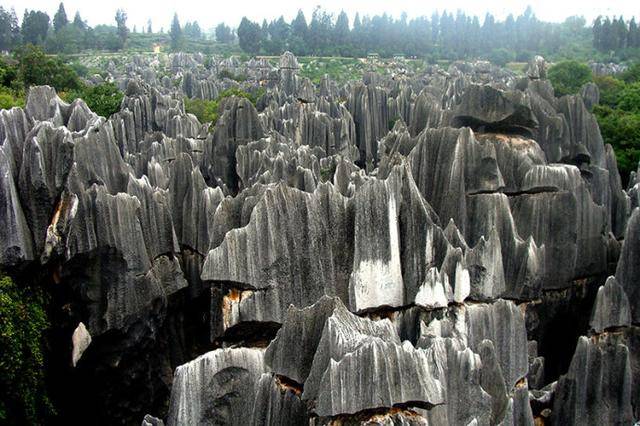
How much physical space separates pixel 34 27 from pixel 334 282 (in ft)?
310

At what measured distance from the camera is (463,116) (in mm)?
18938

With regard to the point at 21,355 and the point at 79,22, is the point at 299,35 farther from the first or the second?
the point at 21,355

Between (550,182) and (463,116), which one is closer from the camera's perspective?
(550,182)

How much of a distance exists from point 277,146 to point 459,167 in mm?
9836

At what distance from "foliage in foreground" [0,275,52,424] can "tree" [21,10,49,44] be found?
295 ft

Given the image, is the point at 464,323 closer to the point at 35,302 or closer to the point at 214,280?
the point at 214,280

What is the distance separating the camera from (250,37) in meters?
110

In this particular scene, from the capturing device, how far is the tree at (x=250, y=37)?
361 ft

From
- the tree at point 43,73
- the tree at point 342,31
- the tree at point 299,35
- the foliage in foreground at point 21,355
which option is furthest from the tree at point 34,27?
the foliage in foreground at point 21,355

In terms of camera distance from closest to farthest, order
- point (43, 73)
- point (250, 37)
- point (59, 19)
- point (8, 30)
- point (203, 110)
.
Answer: point (43, 73)
point (203, 110)
point (8, 30)
point (59, 19)
point (250, 37)

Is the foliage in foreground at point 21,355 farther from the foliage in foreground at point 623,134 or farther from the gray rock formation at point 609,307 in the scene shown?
the foliage in foreground at point 623,134

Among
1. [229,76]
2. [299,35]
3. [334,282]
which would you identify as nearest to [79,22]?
[299,35]

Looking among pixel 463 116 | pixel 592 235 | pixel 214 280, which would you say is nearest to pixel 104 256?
pixel 214 280

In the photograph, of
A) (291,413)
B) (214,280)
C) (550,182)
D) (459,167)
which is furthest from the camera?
(550,182)
